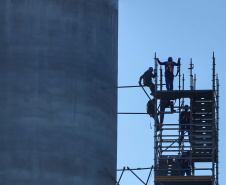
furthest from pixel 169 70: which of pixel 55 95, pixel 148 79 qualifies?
pixel 55 95

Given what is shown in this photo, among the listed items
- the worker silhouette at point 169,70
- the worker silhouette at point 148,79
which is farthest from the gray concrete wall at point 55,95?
the worker silhouette at point 169,70

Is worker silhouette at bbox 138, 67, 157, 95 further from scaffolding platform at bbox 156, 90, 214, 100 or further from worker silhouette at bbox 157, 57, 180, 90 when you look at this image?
worker silhouette at bbox 157, 57, 180, 90

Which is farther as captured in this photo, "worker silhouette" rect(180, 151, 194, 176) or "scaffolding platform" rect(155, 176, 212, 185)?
"worker silhouette" rect(180, 151, 194, 176)

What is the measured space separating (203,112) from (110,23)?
6004 mm

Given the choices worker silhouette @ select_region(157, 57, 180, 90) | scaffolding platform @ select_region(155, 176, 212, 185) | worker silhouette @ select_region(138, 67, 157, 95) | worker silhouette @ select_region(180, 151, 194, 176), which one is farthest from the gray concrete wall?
worker silhouette @ select_region(157, 57, 180, 90)

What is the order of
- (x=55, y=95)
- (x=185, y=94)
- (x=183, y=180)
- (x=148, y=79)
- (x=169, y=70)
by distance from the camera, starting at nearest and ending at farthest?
(x=55, y=95) < (x=183, y=180) < (x=185, y=94) < (x=148, y=79) < (x=169, y=70)

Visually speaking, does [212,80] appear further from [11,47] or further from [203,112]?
[11,47]

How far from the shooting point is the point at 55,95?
31656 millimetres

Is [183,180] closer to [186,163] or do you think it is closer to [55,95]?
[186,163]

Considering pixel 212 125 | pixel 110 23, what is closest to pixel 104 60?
pixel 110 23

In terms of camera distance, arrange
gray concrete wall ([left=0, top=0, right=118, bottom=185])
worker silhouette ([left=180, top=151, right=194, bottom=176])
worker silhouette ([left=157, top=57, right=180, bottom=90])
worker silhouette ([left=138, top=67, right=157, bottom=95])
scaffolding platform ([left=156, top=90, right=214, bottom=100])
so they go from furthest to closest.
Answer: worker silhouette ([left=157, top=57, right=180, bottom=90]), worker silhouette ([left=138, top=67, right=157, bottom=95]), worker silhouette ([left=180, top=151, right=194, bottom=176]), scaffolding platform ([left=156, top=90, right=214, bottom=100]), gray concrete wall ([left=0, top=0, right=118, bottom=185])

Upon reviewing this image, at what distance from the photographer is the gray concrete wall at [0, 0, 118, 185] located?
101 ft

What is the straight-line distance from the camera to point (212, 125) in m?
37.1

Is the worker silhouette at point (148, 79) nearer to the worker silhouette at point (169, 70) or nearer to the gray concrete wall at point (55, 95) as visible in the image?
the worker silhouette at point (169, 70)
